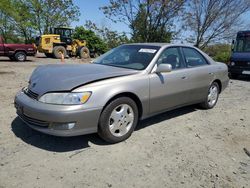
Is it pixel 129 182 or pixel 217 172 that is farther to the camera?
pixel 217 172

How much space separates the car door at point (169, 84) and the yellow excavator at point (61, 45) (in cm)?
1673

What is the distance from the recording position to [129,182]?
9.77ft

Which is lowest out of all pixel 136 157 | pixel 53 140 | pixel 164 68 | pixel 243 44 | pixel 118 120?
pixel 136 157

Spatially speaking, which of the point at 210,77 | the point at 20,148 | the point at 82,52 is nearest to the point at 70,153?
the point at 20,148

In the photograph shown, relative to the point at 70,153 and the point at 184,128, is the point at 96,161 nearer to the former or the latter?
the point at 70,153

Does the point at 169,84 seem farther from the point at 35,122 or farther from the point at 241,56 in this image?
the point at 241,56

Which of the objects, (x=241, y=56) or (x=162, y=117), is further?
(x=241, y=56)

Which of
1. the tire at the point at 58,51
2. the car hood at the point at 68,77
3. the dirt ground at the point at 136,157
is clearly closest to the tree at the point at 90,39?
the tire at the point at 58,51

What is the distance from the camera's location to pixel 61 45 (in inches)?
836

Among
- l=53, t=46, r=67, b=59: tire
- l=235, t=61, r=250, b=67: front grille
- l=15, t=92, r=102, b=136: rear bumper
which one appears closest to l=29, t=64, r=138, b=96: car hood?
l=15, t=92, r=102, b=136: rear bumper

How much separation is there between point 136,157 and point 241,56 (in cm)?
1051

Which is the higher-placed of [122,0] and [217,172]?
[122,0]

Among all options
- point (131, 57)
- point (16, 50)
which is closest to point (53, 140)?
point (131, 57)

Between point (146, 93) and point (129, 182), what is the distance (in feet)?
5.29
